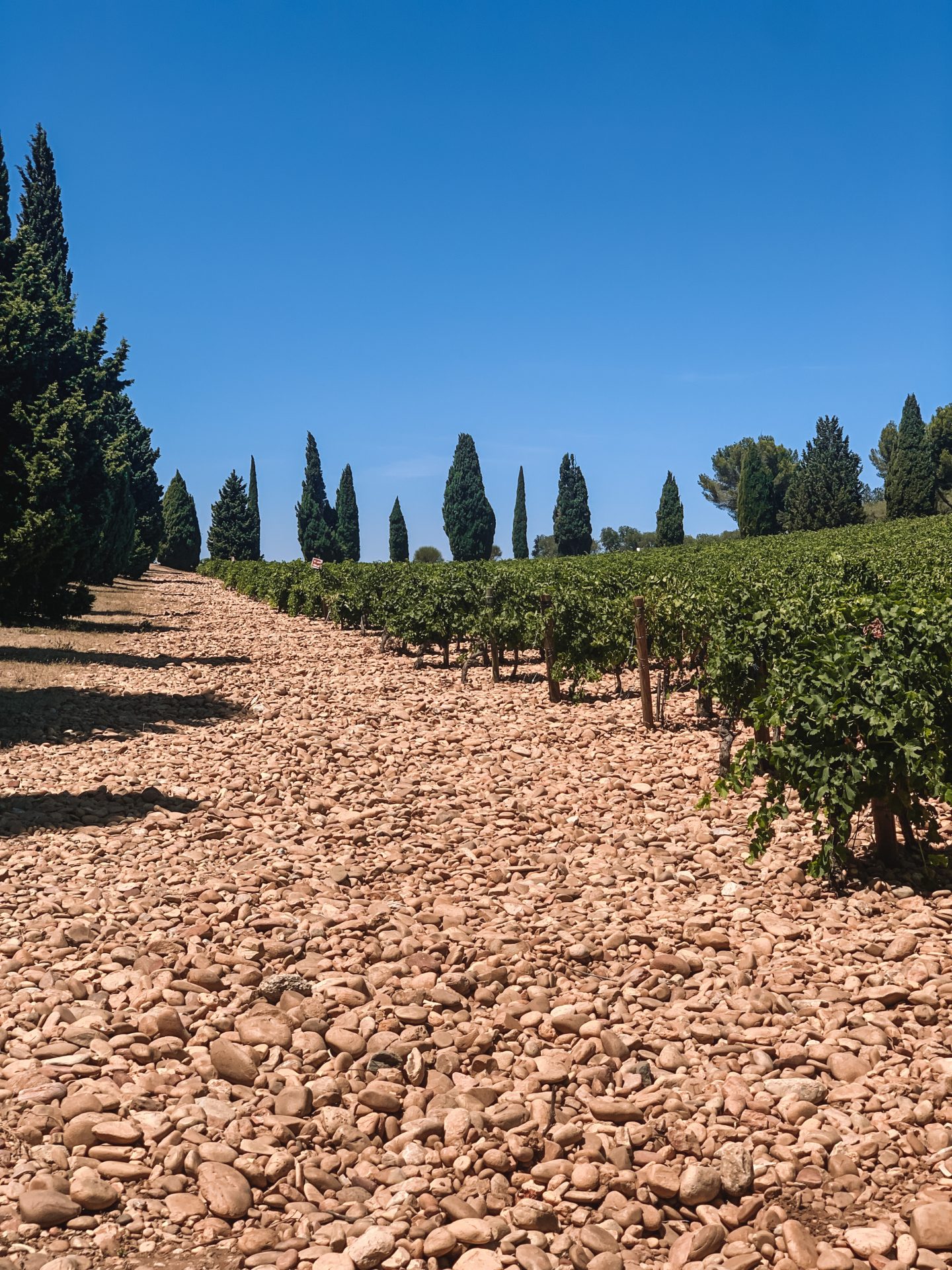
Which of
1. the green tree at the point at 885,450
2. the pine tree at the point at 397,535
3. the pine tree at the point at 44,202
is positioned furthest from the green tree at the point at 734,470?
the pine tree at the point at 44,202

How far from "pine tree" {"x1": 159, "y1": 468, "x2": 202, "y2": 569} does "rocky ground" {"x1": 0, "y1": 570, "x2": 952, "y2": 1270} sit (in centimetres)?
6334

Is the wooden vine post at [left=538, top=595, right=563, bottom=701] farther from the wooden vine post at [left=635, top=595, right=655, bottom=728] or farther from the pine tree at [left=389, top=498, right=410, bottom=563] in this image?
the pine tree at [left=389, top=498, right=410, bottom=563]

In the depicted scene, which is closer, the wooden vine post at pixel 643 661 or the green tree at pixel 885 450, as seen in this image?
the wooden vine post at pixel 643 661

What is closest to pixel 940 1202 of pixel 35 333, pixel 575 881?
pixel 575 881

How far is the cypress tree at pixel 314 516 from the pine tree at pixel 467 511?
9.53 metres

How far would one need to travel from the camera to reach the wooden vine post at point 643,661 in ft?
36.3

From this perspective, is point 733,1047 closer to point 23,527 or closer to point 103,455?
point 23,527

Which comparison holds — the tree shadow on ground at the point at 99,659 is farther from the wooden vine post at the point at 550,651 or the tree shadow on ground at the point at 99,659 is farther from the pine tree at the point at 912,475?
the pine tree at the point at 912,475

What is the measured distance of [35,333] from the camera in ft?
55.8

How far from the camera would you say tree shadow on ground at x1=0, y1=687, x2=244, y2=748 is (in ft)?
36.2

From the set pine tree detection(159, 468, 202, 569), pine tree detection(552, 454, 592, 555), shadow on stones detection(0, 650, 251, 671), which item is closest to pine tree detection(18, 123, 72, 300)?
shadow on stones detection(0, 650, 251, 671)

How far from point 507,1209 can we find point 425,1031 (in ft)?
4.14

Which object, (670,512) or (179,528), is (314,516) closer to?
(179,528)

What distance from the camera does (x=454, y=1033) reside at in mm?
4566
